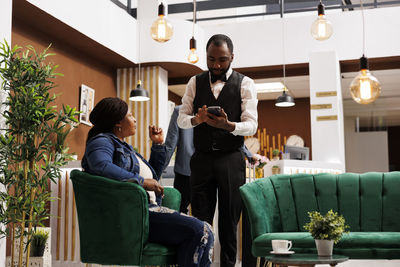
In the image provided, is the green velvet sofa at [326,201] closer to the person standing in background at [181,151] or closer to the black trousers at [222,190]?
the black trousers at [222,190]

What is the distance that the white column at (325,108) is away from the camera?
800 centimetres

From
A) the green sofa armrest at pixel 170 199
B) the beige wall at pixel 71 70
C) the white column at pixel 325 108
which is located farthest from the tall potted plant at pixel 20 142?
the white column at pixel 325 108

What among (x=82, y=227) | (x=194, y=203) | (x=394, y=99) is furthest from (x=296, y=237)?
(x=394, y=99)

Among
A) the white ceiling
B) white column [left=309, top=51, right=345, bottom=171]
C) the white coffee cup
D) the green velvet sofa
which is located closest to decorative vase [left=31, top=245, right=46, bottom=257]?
the green velvet sofa

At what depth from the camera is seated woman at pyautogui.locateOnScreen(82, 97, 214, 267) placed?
245 centimetres

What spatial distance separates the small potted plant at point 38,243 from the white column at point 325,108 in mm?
4683

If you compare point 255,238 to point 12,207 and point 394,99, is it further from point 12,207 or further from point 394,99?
point 394,99

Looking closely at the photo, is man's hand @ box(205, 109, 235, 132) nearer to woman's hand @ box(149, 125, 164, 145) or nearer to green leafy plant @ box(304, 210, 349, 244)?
woman's hand @ box(149, 125, 164, 145)

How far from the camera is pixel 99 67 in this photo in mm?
8734

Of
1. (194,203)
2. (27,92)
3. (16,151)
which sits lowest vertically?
(194,203)

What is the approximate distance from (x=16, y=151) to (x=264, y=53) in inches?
223

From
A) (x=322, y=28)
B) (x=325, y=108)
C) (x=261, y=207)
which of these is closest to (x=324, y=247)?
(x=261, y=207)

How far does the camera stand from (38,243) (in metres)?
Answer: 4.55

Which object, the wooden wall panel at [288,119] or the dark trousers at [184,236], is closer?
the dark trousers at [184,236]
